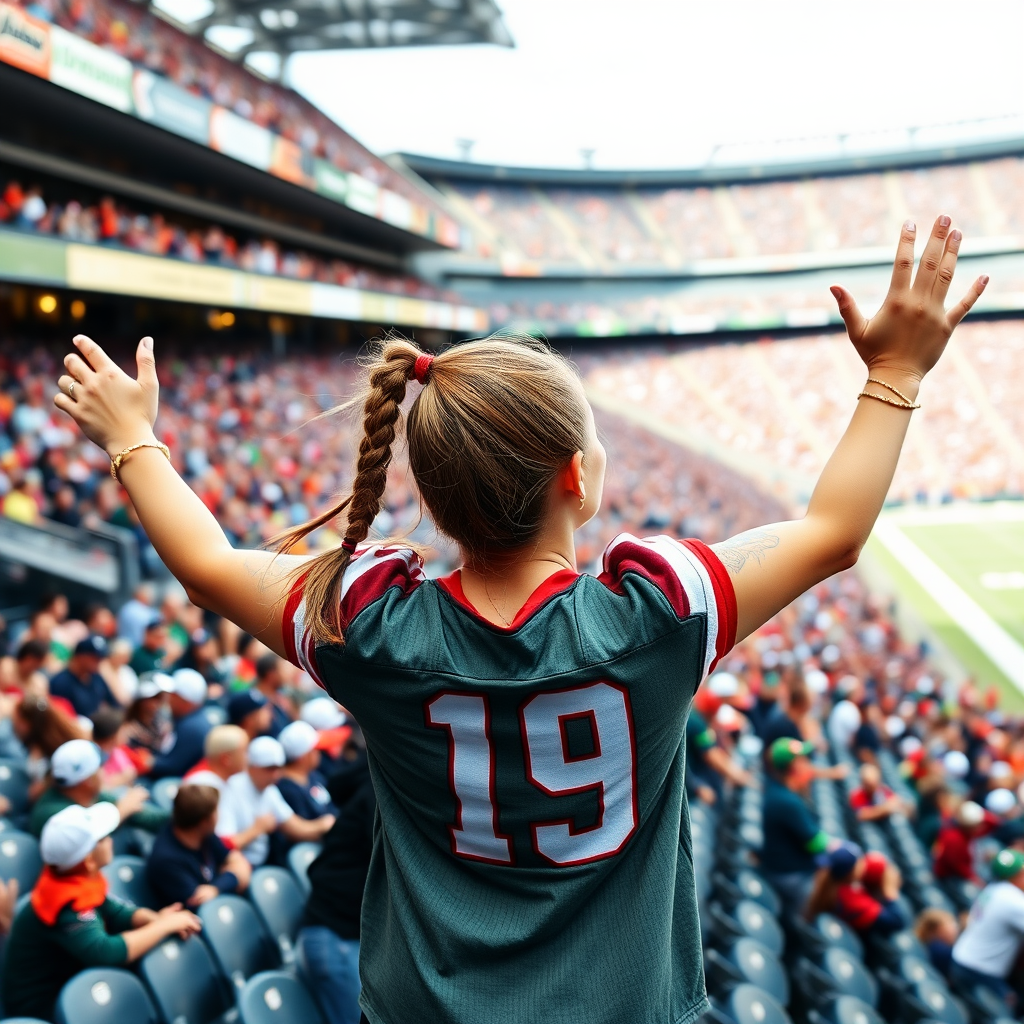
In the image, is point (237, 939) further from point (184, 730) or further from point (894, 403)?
point (894, 403)

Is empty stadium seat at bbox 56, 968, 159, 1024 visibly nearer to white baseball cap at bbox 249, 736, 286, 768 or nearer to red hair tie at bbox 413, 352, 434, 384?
white baseball cap at bbox 249, 736, 286, 768

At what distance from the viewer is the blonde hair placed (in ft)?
3.84

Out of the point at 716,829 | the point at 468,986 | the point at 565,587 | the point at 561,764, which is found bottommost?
the point at 716,829

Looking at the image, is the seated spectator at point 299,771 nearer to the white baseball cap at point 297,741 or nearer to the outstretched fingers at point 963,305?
the white baseball cap at point 297,741

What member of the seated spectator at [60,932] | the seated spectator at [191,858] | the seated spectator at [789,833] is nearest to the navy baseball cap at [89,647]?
the seated spectator at [191,858]

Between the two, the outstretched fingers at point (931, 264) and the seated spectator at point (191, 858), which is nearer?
the outstretched fingers at point (931, 264)

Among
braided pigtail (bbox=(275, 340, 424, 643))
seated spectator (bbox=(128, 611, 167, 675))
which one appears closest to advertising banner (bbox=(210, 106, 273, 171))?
seated spectator (bbox=(128, 611, 167, 675))

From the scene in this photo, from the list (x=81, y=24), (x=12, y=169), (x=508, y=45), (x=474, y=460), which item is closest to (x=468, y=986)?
(x=474, y=460)

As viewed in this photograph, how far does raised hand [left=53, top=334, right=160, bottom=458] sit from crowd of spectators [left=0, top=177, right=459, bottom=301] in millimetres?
13593

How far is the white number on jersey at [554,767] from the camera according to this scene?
1.11 m

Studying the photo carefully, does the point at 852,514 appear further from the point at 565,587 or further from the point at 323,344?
the point at 323,344

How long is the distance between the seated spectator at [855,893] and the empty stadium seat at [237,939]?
110 inches

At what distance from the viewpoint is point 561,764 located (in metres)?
1.13

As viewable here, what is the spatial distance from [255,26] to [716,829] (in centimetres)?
2380
